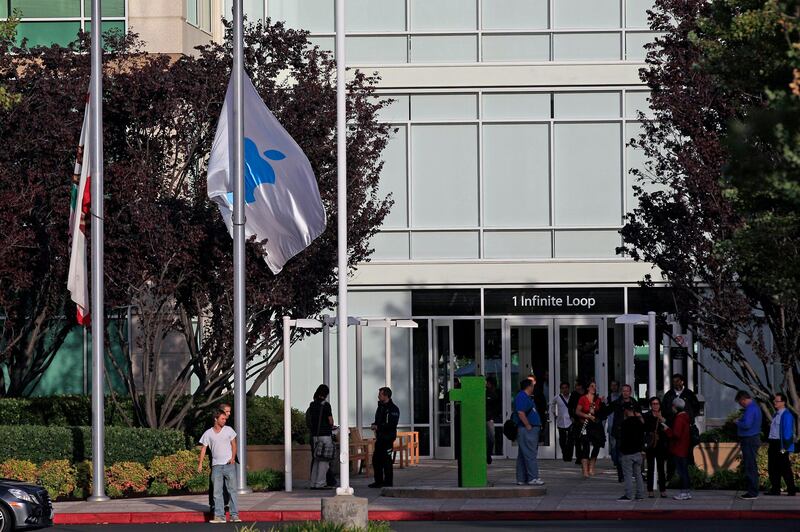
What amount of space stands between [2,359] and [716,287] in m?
13.5

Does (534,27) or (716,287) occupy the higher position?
(534,27)

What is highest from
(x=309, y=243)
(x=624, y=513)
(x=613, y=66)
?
(x=613, y=66)

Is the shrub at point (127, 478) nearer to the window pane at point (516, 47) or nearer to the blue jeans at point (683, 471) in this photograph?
the blue jeans at point (683, 471)

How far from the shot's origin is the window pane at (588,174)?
114 ft

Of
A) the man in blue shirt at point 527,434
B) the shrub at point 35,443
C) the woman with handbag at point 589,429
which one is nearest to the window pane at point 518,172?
the woman with handbag at point 589,429

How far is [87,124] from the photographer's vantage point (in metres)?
25.1

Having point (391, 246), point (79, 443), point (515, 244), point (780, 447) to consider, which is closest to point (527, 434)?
point (780, 447)

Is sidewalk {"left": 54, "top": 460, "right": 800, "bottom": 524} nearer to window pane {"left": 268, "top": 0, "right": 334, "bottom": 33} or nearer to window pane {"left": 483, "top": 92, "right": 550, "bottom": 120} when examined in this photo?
window pane {"left": 483, "top": 92, "right": 550, "bottom": 120}

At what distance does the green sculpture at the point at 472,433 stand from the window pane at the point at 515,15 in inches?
470

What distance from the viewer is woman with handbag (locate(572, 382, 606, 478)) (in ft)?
92.3

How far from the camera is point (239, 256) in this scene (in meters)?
25.2

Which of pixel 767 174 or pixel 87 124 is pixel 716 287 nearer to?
pixel 87 124

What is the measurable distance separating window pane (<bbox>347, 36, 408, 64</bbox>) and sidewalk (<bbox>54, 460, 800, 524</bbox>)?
1207 centimetres

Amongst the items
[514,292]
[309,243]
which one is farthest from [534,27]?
[309,243]
